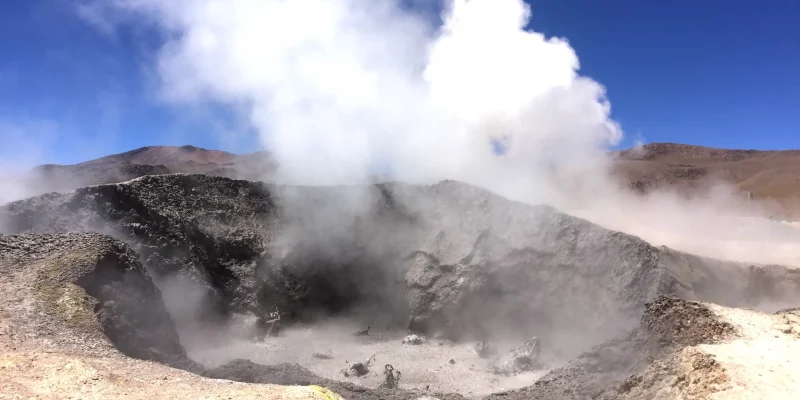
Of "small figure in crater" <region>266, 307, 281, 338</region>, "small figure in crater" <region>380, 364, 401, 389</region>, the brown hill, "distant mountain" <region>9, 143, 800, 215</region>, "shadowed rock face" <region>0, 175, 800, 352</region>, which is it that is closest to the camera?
"small figure in crater" <region>380, 364, 401, 389</region>

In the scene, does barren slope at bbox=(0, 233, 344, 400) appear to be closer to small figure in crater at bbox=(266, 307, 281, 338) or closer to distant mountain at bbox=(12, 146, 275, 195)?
small figure in crater at bbox=(266, 307, 281, 338)

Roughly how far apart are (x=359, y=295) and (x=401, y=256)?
265cm

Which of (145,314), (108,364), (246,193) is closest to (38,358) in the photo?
(108,364)

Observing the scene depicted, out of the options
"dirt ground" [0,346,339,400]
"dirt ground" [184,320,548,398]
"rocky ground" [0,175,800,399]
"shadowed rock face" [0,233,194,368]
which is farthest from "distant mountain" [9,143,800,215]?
"dirt ground" [0,346,339,400]

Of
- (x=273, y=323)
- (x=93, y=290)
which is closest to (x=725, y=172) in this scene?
(x=273, y=323)

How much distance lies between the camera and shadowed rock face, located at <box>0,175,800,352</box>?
60.5ft

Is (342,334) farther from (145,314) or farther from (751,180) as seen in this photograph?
(751,180)

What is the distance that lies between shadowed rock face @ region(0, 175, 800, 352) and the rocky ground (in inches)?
2.7

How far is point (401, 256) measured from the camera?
77.5 ft

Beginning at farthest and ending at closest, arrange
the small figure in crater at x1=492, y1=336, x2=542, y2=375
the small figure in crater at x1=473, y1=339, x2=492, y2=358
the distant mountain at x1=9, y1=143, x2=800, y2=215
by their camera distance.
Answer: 1. the distant mountain at x1=9, y1=143, x2=800, y2=215
2. the small figure in crater at x1=473, y1=339, x2=492, y2=358
3. the small figure in crater at x1=492, y1=336, x2=542, y2=375

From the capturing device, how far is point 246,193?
2422cm

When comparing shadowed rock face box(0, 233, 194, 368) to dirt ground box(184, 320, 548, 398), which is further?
dirt ground box(184, 320, 548, 398)

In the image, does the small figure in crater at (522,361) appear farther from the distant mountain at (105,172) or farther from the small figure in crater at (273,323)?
the distant mountain at (105,172)

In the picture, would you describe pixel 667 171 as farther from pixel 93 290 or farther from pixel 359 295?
pixel 93 290
